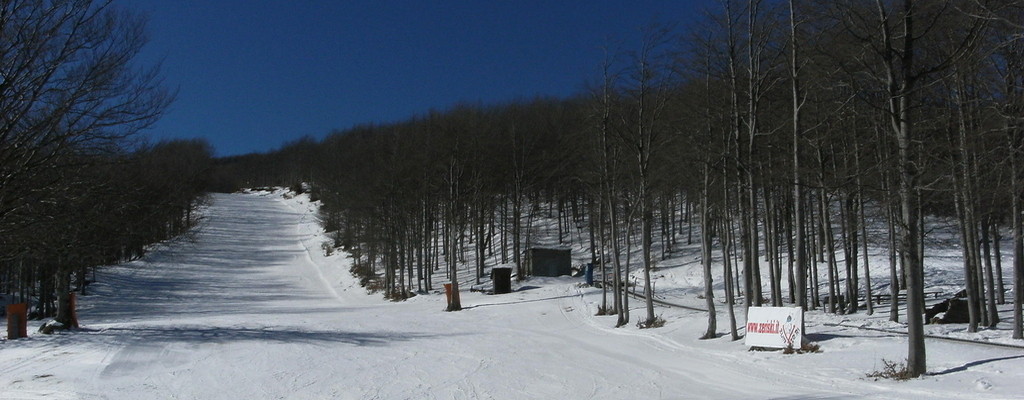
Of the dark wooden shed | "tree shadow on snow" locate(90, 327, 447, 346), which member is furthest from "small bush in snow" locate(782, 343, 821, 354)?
the dark wooden shed

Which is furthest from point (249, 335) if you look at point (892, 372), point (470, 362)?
point (892, 372)

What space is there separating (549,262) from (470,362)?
97.5 ft

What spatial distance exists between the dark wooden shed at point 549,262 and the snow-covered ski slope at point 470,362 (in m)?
14.0

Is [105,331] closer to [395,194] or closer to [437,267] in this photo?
[395,194]

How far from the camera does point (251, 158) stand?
619 feet

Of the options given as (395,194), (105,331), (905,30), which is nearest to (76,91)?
(105,331)

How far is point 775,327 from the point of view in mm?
15430

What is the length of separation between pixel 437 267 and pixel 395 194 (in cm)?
1298

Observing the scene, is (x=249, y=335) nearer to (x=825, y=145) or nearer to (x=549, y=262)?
(x=825, y=145)

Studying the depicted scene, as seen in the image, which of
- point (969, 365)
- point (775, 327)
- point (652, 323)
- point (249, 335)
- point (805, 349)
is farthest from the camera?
point (652, 323)

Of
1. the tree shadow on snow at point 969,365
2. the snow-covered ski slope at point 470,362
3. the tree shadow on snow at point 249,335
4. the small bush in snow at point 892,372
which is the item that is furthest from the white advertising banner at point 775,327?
the tree shadow on snow at point 249,335

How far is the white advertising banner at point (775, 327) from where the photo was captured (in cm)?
1499

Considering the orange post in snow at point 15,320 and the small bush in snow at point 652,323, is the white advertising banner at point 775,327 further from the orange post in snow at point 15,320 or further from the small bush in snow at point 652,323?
the orange post in snow at point 15,320

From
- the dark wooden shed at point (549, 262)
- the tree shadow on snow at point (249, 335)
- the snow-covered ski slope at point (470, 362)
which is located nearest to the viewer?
the snow-covered ski slope at point (470, 362)
